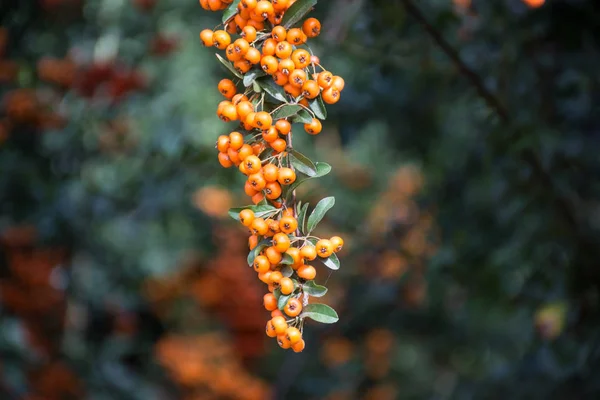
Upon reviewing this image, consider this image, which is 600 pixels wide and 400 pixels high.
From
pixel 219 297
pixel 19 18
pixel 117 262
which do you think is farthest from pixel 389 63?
pixel 219 297

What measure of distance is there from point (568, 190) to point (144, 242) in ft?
11.4

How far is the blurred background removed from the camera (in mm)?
2084

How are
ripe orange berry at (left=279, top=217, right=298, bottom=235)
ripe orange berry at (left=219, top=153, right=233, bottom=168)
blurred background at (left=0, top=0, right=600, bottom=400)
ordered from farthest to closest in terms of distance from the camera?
blurred background at (left=0, top=0, right=600, bottom=400), ripe orange berry at (left=219, top=153, right=233, bottom=168), ripe orange berry at (left=279, top=217, right=298, bottom=235)

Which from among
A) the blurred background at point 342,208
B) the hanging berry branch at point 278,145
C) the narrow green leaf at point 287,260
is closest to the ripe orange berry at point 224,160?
the hanging berry branch at point 278,145

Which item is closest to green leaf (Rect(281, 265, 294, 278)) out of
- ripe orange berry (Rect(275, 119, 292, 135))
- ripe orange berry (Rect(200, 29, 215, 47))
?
ripe orange berry (Rect(275, 119, 292, 135))

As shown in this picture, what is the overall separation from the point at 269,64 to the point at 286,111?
0.27ft

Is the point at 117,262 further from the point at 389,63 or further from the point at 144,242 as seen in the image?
the point at 389,63

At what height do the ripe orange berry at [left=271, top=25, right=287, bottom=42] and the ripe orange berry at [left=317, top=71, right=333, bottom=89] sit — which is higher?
the ripe orange berry at [left=271, top=25, right=287, bottom=42]

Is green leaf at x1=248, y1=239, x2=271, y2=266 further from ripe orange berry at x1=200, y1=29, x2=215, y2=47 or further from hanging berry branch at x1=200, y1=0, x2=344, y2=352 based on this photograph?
ripe orange berry at x1=200, y1=29, x2=215, y2=47

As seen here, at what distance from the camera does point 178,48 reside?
11.3 ft

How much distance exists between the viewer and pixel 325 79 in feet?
3.58

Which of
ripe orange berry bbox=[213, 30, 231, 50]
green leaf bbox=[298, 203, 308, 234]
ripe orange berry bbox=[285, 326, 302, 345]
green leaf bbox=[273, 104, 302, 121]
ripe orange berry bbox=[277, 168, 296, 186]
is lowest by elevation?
ripe orange berry bbox=[285, 326, 302, 345]

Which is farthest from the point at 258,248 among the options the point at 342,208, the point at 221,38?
the point at 342,208

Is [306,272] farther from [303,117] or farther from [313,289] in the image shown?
[303,117]
